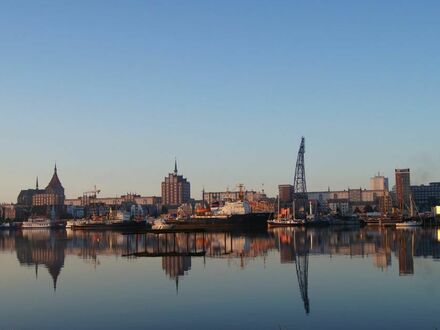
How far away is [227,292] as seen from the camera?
31938 millimetres

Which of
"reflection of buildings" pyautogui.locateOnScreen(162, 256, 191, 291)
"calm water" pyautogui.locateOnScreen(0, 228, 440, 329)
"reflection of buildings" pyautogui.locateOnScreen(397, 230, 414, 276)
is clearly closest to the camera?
"calm water" pyautogui.locateOnScreen(0, 228, 440, 329)

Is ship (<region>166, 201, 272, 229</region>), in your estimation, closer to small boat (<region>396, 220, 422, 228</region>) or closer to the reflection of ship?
the reflection of ship

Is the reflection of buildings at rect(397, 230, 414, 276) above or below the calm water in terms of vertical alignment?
above

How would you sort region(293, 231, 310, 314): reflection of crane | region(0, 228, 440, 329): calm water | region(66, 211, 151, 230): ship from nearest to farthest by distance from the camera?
region(0, 228, 440, 329): calm water → region(293, 231, 310, 314): reflection of crane → region(66, 211, 151, 230): ship

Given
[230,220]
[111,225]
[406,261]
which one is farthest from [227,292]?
[111,225]

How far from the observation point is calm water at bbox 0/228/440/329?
24312 millimetres

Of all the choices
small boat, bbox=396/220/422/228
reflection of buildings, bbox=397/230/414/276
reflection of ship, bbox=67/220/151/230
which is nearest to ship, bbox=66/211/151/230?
reflection of ship, bbox=67/220/151/230

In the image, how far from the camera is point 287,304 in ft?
91.0

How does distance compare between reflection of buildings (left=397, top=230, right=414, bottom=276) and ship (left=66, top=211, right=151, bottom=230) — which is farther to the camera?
ship (left=66, top=211, right=151, bottom=230)

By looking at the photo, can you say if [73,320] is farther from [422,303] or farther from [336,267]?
[336,267]

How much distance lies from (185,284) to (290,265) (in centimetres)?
1176

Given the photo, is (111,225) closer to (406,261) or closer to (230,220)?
(230,220)

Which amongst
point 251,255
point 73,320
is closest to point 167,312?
point 73,320

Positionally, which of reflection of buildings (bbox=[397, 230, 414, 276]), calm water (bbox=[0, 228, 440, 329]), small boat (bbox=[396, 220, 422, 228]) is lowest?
small boat (bbox=[396, 220, 422, 228])
